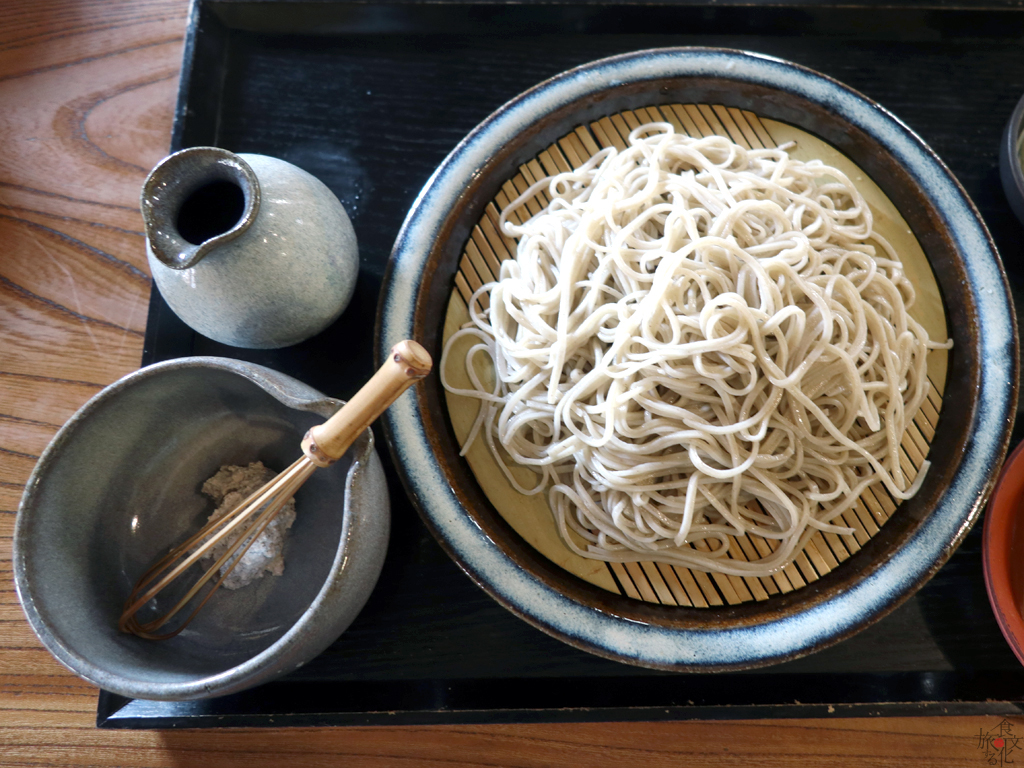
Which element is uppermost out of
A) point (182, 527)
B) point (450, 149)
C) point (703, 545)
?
point (450, 149)

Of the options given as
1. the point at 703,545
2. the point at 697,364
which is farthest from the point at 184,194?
the point at 703,545

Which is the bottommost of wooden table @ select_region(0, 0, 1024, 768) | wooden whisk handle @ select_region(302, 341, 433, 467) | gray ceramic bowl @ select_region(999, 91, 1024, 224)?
wooden table @ select_region(0, 0, 1024, 768)

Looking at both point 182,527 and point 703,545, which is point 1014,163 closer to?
point 703,545

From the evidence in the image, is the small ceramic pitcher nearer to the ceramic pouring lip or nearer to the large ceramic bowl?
the ceramic pouring lip

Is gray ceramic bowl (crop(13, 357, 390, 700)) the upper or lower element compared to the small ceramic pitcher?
lower

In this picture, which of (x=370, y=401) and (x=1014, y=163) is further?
(x=1014, y=163)

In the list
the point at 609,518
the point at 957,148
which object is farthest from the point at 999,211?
the point at 609,518

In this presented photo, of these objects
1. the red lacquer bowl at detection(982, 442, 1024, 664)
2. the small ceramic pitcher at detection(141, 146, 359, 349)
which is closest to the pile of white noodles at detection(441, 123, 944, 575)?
the red lacquer bowl at detection(982, 442, 1024, 664)

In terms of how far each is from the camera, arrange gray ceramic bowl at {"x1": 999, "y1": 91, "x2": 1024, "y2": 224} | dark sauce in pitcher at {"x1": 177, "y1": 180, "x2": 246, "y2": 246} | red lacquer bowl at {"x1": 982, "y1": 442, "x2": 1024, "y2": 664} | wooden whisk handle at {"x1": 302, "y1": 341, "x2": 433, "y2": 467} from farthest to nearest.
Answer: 1. gray ceramic bowl at {"x1": 999, "y1": 91, "x2": 1024, "y2": 224}
2. red lacquer bowl at {"x1": 982, "y1": 442, "x2": 1024, "y2": 664}
3. dark sauce in pitcher at {"x1": 177, "y1": 180, "x2": 246, "y2": 246}
4. wooden whisk handle at {"x1": 302, "y1": 341, "x2": 433, "y2": 467}
